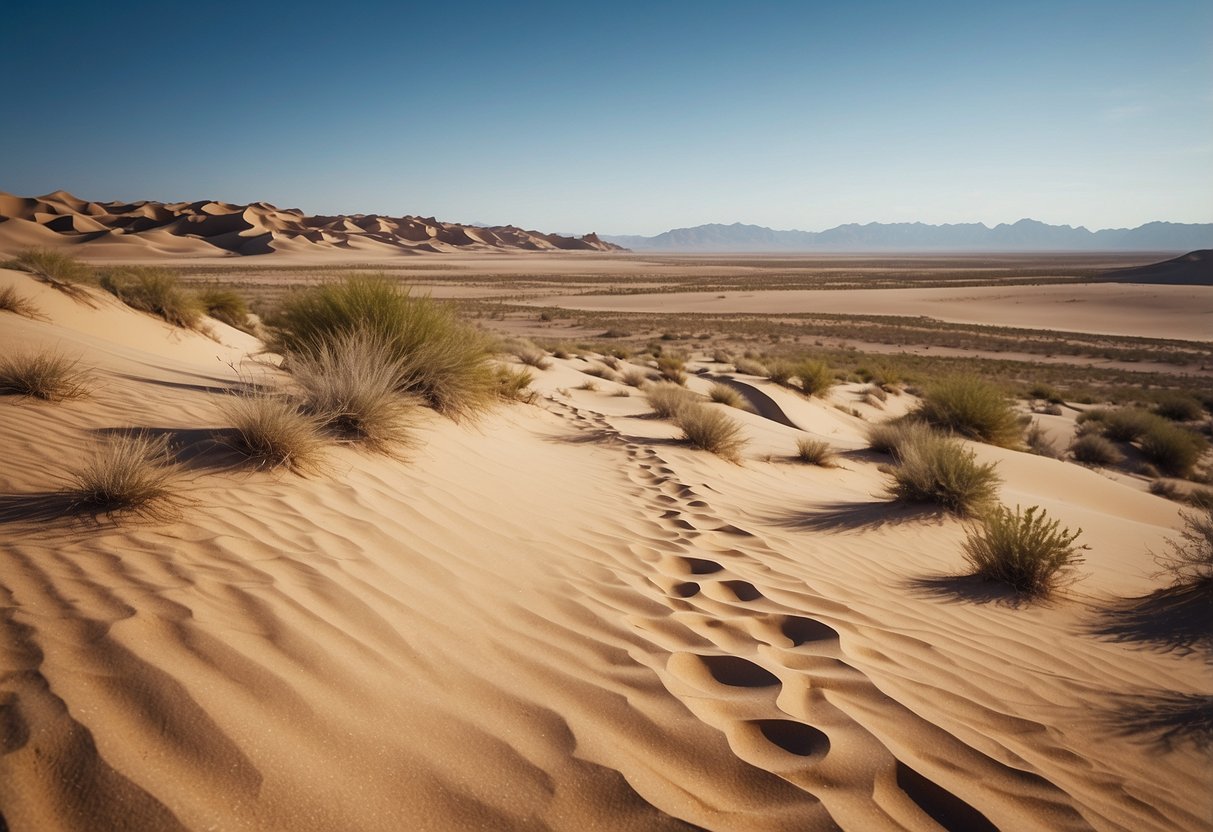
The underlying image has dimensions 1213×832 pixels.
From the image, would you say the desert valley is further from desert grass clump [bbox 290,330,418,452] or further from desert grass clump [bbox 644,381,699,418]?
desert grass clump [bbox 644,381,699,418]

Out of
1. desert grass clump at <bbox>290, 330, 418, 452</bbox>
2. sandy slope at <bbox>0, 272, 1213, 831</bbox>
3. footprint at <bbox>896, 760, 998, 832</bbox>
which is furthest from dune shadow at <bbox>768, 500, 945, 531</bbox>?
desert grass clump at <bbox>290, 330, 418, 452</bbox>

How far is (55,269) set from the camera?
9.98 meters

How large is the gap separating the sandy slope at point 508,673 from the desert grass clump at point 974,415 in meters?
6.92

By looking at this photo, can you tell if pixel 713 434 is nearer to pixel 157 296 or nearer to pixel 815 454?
pixel 815 454

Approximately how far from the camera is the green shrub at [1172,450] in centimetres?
1165

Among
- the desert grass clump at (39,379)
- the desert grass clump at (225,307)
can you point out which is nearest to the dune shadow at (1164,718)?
the desert grass clump at (39,379)

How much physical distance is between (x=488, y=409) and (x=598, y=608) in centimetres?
446

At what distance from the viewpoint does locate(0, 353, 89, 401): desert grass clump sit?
4219 millimetres

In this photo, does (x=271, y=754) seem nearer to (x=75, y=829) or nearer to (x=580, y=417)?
(x=75, y=829)

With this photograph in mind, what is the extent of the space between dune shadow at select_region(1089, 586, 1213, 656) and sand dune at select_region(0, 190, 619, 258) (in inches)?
3191

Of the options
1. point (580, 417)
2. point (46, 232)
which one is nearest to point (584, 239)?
point (46, 232)

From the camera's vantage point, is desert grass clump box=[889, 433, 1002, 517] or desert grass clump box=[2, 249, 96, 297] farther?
desert grass clump box=[2, 249, 96, 297]

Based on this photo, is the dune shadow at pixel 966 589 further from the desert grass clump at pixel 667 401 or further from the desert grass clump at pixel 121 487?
the desert grass clump at pixel 667 401

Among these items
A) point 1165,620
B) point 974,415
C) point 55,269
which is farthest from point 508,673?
point 55,269
